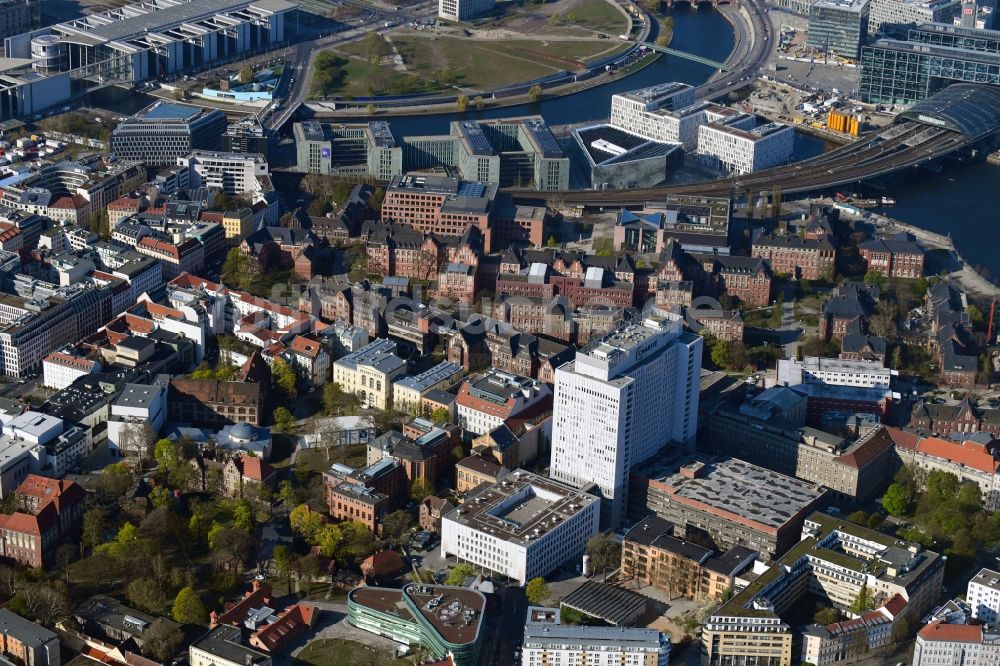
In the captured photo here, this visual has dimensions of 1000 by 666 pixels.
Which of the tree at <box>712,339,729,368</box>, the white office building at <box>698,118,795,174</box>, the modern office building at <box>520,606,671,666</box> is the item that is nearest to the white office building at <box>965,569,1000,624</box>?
the modern office building at <box>520,606,671,666</box>

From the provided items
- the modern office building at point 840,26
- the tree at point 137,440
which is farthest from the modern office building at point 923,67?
the tree at point 137,440

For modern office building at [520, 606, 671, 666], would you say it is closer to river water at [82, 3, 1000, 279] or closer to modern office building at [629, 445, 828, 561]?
modern office building at [629, 445, 828, 561]

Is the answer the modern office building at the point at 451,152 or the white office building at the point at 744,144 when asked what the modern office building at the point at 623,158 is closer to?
the white office building at the point at 744,144

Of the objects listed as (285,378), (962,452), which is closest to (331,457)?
(285,378)

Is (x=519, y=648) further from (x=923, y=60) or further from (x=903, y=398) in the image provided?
(x=923, y=60)

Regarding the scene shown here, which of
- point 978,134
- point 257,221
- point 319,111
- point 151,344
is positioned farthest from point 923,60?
point 151,344
